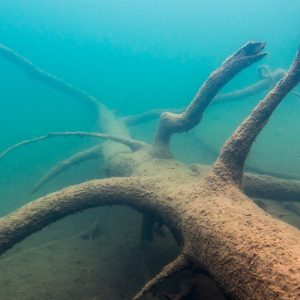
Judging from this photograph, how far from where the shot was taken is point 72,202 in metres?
3.34

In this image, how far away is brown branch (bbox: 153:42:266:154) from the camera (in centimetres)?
390

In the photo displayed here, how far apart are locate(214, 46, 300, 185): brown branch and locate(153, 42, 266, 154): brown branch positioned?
0.73m

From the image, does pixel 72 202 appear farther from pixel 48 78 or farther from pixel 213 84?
pixel 48 78

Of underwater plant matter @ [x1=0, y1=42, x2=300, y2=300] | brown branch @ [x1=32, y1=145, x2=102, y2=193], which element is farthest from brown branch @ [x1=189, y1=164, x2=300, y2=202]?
brown branch @ [x1=32, y1=145, x2=102, y2=193]

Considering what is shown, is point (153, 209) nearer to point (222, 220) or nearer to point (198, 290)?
point (198, 290)

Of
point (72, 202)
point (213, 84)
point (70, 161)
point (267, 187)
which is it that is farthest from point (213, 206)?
point (70, 161)

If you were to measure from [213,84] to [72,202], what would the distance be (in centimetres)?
229

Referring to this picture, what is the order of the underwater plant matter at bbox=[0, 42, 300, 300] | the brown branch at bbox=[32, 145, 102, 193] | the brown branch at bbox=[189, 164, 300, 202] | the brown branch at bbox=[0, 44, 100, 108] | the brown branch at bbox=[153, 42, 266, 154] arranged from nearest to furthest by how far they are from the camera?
the underwater plant matter at bbox=[0, 42, 300, 300], the brown branch at bbox=[153, 42, 266, 154], the brown branch at bbox=[189, 164, 300, 202], the brown branch at bbox=[32, 145, 102, 193], the brown branch at bbox=[0, 44, 100, 108]

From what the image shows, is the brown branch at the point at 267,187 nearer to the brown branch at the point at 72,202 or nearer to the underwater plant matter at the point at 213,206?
the underwater plant matter at the point at 213,206

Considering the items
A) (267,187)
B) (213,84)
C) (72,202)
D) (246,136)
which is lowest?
(267,187)

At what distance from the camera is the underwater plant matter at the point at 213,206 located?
1.87 metres

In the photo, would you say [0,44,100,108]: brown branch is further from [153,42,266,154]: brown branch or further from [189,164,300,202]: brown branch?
[189,164,300,202]: brown branch

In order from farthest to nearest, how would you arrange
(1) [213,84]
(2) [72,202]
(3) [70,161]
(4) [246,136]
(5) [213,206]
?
(3) [70,161], (1) [213,84], (2) [72,202], (4) [246,136], (5) [213,206]

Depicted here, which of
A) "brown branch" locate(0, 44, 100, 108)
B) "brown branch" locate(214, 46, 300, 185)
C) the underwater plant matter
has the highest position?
"brown branch" locate(0, 44, 100, 108)
